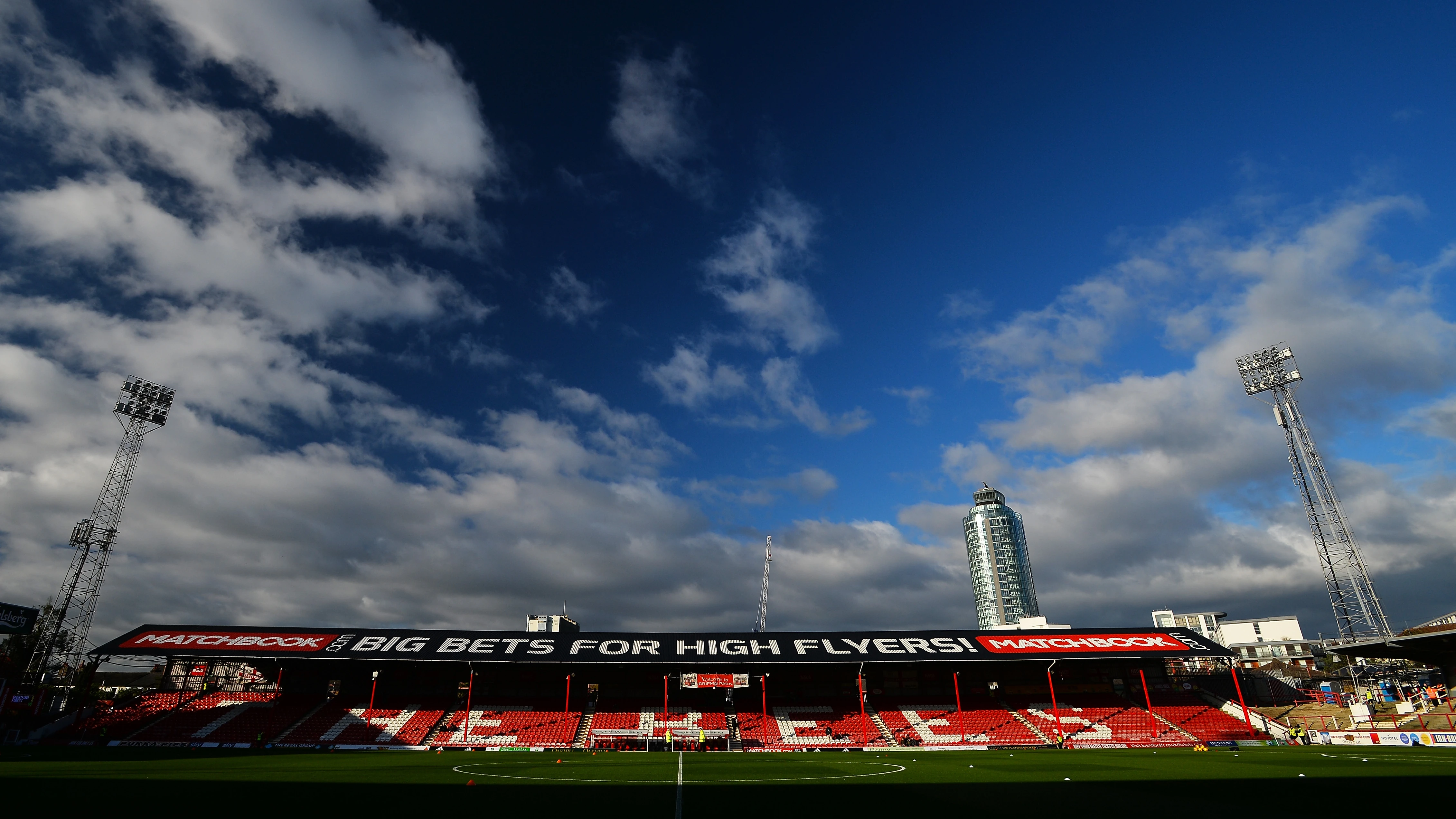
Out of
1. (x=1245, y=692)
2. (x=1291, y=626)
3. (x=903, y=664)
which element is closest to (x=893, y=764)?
(x=903, y=664)

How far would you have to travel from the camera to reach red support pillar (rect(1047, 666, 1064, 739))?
171ft

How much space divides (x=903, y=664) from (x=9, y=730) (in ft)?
227

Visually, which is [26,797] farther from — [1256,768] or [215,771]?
[1256,768]

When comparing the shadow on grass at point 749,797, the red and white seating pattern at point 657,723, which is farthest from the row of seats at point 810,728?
the shadow on grass at point 749,797

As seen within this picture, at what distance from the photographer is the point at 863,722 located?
54812 millimetres

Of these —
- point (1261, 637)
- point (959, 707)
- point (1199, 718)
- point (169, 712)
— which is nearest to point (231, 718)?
point (169, 712)

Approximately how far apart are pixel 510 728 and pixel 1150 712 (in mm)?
53283

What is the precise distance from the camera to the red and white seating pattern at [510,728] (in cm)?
5166

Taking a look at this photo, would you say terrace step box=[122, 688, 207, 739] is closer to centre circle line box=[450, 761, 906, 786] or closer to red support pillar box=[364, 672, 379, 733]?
red support pillar box=[364, 672, 379, 733]

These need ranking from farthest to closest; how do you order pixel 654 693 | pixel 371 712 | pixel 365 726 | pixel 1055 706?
pixel 654 693, pixel 371 712, pixel 365 726, pixel 1055 706

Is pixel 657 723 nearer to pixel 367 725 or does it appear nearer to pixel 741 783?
pixel 367 725

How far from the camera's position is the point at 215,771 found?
27.8 meters

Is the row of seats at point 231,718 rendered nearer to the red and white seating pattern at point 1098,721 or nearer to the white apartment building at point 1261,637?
the red and white seating pattern at point 1098,721

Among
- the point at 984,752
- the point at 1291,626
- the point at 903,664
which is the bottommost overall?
the point at 984,752
